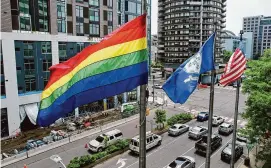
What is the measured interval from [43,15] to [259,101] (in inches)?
1219

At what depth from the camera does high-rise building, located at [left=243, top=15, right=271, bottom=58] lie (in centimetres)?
18412

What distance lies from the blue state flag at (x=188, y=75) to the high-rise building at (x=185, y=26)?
7399 centimetres

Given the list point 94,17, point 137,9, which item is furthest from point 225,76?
point 137,9

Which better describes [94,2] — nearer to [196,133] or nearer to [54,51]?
[54,51]

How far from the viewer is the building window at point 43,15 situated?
35312 mm

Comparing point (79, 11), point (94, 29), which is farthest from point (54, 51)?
point (94, 29)

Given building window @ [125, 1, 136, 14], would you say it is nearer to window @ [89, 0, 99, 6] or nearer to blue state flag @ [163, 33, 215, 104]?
window @ [89, 0, 99, 6]

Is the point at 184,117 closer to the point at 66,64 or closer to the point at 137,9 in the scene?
the point at 137,9

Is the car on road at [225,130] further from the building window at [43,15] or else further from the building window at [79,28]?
the building window at [43,15]

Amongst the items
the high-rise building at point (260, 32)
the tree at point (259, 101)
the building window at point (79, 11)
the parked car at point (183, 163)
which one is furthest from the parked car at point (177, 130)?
the high-rise building at point (260, 32)

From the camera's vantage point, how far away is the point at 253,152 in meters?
28.7

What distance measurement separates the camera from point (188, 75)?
11.1 metres

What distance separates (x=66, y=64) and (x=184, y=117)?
33.4 meters

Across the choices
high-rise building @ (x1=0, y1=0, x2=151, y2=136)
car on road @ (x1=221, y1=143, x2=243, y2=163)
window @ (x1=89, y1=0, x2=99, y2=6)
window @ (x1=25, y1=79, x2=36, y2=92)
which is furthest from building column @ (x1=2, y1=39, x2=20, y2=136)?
car on road @ (x1=221, y1=143, x2=243, y2=163)
